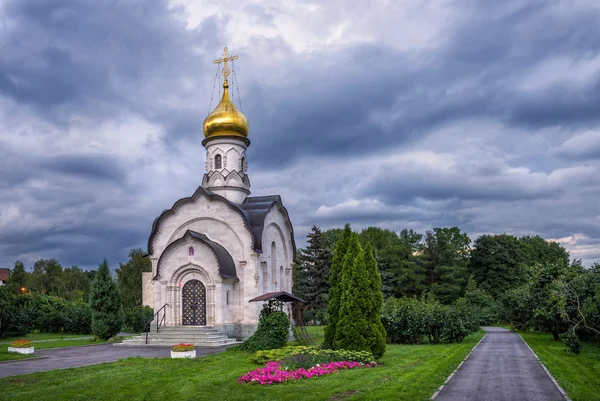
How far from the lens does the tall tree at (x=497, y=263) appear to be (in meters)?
57.2

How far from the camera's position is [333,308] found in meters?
15.4

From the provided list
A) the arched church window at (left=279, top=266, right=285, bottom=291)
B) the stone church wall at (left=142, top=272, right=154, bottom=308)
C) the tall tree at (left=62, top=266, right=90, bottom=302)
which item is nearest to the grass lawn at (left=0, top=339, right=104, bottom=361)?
the arched church window at (left=279, top=266, right=285, bottom=291)

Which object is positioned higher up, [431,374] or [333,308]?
[333,308]

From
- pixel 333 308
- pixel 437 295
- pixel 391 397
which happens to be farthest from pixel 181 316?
pixel 437 295

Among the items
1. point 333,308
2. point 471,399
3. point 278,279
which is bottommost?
point 471,399

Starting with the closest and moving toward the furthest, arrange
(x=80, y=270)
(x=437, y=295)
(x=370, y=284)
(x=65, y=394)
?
(x=65, y=394)
(x=370, y=284)
(x=437, y=295)
(x=80, y=270)

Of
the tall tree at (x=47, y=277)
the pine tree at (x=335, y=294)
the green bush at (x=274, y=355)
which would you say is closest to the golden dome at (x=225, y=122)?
the pine tree at (x=335, y=294)

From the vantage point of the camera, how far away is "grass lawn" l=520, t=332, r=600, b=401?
9.95 metres

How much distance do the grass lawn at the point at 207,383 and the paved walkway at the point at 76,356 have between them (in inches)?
52.8

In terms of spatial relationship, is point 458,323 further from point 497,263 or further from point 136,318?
point 497,263

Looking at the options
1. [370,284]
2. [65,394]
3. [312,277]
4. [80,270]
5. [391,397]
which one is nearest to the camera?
[391,397]

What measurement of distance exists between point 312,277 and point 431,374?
101 feet

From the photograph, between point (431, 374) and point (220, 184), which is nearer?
point (431, 374)

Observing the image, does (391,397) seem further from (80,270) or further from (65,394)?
(80,270)
